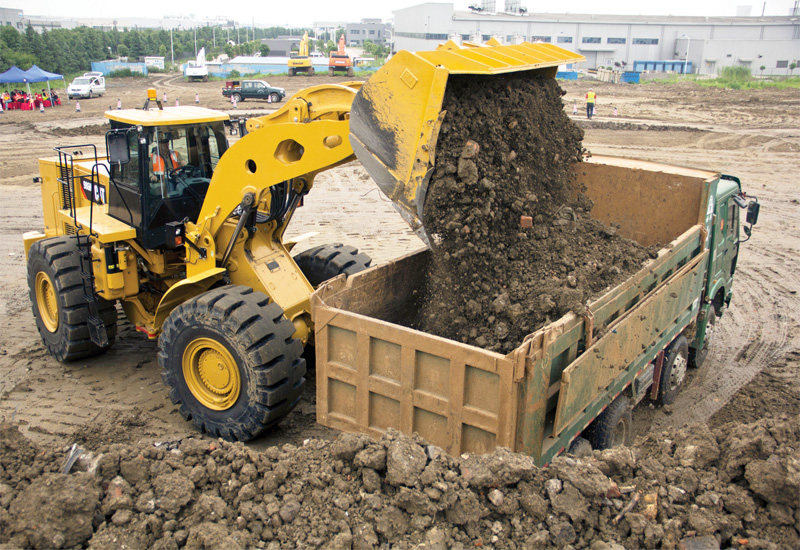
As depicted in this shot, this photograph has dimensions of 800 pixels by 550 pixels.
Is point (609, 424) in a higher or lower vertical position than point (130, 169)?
lower

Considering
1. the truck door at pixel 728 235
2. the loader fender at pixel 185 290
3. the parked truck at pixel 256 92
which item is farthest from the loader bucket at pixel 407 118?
the parked truck at pixel 256 92

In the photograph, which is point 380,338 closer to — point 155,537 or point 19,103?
point 155,537

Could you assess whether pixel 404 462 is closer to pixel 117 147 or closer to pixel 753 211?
pixel 117 147

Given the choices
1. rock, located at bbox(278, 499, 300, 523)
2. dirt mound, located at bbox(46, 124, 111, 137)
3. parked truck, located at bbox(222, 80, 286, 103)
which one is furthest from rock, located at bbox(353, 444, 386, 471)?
parked truck, located at bbox(222, 80, 286, 103)

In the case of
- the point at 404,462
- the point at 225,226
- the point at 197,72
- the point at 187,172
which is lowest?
the point at 404,462

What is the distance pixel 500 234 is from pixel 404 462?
6.64 feet

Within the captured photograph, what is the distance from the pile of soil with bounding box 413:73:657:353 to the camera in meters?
4.68

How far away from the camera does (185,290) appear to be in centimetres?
634

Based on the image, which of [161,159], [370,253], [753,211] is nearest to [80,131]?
[370,253]

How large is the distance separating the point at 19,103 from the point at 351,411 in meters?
30.3

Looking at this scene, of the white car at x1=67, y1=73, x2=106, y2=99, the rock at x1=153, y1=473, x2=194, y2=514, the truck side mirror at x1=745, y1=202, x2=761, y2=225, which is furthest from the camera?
the white car at x1=67, y1=73, x2=106, y2=99

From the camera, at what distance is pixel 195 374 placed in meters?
5.81

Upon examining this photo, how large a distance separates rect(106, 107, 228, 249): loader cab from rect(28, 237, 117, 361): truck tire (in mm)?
716

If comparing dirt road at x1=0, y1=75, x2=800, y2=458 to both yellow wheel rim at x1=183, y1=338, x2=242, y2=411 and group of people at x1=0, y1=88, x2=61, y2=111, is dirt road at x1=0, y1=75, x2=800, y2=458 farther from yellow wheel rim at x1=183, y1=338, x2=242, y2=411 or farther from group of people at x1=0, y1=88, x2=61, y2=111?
group of people at x1=0, y1=88, x2=61, y2=111
